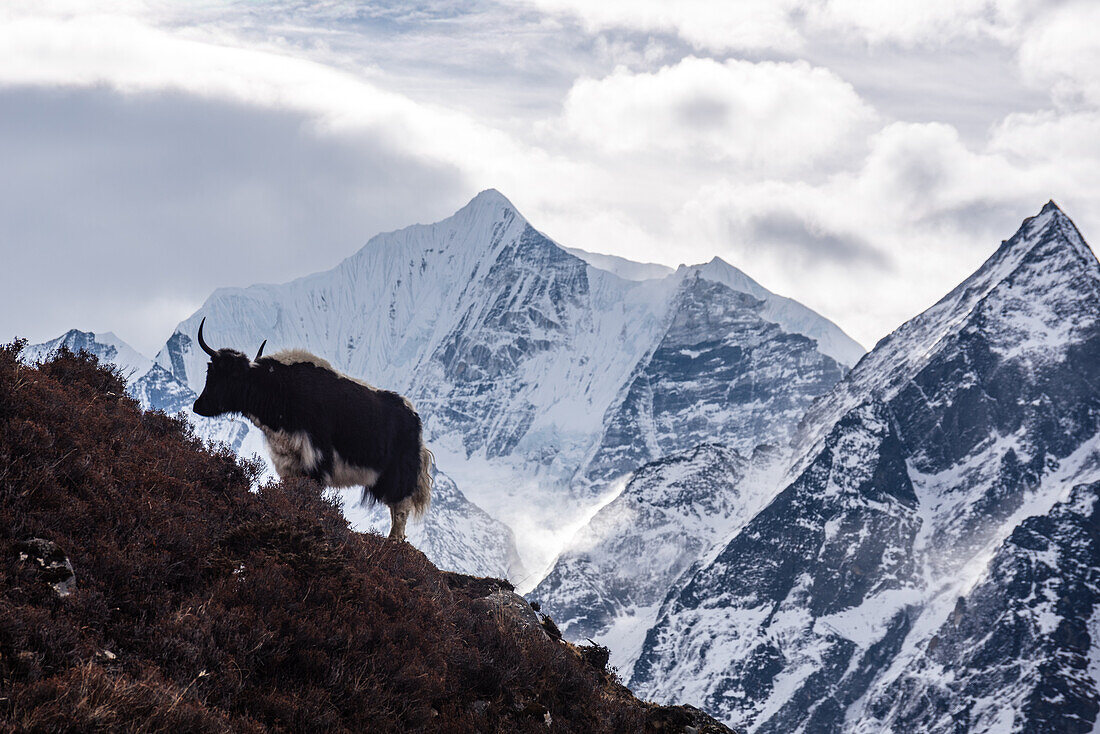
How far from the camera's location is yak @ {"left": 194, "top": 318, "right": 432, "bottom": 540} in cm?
1608

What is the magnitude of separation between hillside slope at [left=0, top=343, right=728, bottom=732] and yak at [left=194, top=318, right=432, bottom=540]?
2074 millimetres

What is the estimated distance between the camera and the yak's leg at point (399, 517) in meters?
16.7

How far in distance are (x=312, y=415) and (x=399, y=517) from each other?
7.71 feet

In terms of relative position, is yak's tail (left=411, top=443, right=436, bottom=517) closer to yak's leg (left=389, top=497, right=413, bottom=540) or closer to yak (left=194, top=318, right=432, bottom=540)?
yak's leg (left=389, top=497, right=413, bottom=540)

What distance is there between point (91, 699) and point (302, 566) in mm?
3590

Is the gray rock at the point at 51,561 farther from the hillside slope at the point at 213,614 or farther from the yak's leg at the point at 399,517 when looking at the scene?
the yak's leg at the point at 399,517

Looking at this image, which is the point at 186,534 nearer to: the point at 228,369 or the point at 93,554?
the point at 93,554

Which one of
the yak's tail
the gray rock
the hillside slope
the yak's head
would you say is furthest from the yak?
the gray rock

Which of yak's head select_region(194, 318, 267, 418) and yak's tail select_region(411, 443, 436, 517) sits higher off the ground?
yak's head select_region(194, 318, 267, 418)

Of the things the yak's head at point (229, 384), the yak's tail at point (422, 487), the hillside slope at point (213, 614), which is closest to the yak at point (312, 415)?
the yak's head at point (229, 384)

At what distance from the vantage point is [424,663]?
10.8m

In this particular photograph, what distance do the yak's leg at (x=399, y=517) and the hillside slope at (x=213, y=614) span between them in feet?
8.28

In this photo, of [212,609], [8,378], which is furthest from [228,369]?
[212,609]

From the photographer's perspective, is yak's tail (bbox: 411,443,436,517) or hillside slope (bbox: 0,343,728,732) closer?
hillside slope (bbox: 0,343,728,732)
